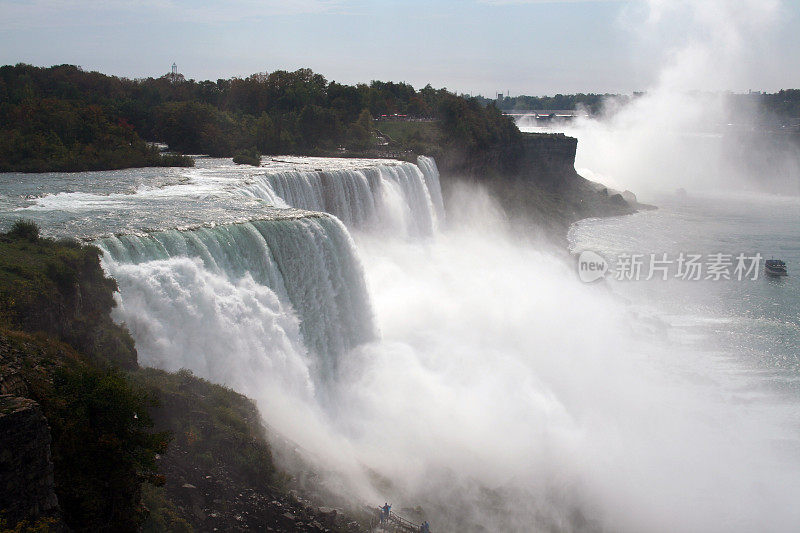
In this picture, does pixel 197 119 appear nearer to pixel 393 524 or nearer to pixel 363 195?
pixel 363 195

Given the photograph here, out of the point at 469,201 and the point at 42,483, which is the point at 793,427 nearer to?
the point at 42,483

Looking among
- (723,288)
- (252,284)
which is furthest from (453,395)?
(723,288)

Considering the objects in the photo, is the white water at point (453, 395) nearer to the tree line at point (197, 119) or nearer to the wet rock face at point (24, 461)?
the wet rock face at point (24, 461)

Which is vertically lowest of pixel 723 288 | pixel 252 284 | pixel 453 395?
pixel 453 395

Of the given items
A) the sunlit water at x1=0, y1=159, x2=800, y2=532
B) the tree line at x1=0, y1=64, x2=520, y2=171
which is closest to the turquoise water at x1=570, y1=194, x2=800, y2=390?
the sunlit water at x1=0, y1=159, x2=800, y2=532

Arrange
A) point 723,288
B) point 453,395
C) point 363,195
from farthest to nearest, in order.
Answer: point 723,288
point 363,195
point 453,395


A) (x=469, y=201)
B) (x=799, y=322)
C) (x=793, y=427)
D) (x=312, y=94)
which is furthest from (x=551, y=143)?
(x=793, y=427)

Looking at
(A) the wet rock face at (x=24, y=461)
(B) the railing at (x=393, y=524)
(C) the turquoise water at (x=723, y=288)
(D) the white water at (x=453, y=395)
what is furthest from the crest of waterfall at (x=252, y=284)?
(C) the turquoise water at (x=723, y=288)
